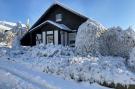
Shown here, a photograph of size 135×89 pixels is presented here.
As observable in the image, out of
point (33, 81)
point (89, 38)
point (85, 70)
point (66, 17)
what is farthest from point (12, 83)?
point (66, 17)

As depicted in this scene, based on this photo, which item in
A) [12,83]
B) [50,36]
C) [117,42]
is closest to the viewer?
[12,83]

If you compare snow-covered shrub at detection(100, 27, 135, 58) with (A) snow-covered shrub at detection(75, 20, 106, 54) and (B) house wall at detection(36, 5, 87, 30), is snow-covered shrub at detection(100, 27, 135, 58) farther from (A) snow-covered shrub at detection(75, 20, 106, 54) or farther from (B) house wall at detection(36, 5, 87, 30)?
(B) house wall at detection(36, 5, 87, 30)

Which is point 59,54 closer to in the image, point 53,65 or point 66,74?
point 53,65

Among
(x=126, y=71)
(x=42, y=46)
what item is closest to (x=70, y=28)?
(x=42, y=46)

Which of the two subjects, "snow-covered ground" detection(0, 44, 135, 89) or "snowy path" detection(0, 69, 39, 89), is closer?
"snowy path" detection(0, 69, 39, 89)

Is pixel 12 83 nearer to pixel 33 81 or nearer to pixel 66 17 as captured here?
pixel 33 81

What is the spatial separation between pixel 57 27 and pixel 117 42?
42.4ft

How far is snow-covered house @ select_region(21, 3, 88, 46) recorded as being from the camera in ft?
96.0

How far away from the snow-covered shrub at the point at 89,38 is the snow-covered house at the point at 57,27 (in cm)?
885

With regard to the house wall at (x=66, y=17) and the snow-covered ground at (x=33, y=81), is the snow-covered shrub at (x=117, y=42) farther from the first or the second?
the house wall at (x=66, y=17)

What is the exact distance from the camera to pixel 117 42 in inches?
673

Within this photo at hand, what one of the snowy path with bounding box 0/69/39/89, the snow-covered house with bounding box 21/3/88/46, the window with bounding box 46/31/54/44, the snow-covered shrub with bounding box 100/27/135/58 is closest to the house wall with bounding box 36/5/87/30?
the snow-covered house with bounding box 21/3/88/46

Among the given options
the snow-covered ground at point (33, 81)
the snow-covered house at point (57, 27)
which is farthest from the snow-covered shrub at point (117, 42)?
the snow-covered house at point (57, 27)

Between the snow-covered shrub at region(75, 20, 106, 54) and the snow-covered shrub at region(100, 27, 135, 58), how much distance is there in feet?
1.43
